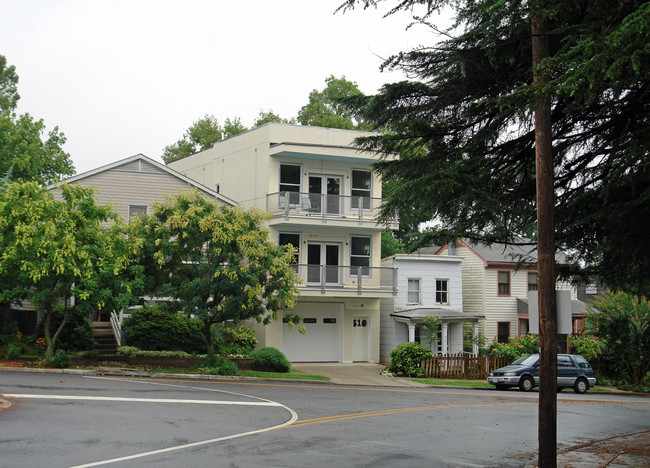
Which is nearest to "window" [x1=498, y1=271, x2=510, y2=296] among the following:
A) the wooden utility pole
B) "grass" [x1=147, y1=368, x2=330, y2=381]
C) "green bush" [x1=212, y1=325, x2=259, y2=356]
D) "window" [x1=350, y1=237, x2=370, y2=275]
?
"window" [x1=350, y1=237, x2=370, y2=275]

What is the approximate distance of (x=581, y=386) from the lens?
28.2 m

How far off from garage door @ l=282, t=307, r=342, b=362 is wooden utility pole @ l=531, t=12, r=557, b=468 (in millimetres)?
23558

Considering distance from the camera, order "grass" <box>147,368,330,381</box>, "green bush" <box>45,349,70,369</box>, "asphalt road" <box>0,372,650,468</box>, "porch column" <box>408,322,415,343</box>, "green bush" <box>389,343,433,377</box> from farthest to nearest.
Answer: "porch column" <box>408,322,415,343</box>
"green bush" <box>389,343,433,377</box>
"grass" <box>147,368,330,381</box>
"green bush" <box>45,349,70,369</box>
"asphalt road" <box>0,372,650,468</box>

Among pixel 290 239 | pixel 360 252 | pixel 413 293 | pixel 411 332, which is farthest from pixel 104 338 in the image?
pixel 413 293

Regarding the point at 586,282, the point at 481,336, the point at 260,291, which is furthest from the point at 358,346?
the point at 586,282

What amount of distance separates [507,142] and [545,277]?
3549 millimetres

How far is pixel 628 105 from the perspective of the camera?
11.6m

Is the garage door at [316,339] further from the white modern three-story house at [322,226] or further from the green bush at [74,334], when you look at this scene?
the green bush at [74,334]

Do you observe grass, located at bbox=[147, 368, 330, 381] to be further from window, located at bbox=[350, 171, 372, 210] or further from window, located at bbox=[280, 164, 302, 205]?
window, located at bbox=[350, 171, 372, 210]

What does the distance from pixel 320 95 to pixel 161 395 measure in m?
40.4

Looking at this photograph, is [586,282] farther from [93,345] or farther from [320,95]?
[320,95]

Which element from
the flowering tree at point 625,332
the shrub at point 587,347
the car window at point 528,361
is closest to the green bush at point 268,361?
the car window at point 528,361

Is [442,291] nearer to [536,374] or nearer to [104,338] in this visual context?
[536,374]

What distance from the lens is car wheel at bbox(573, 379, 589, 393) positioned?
2812cm
